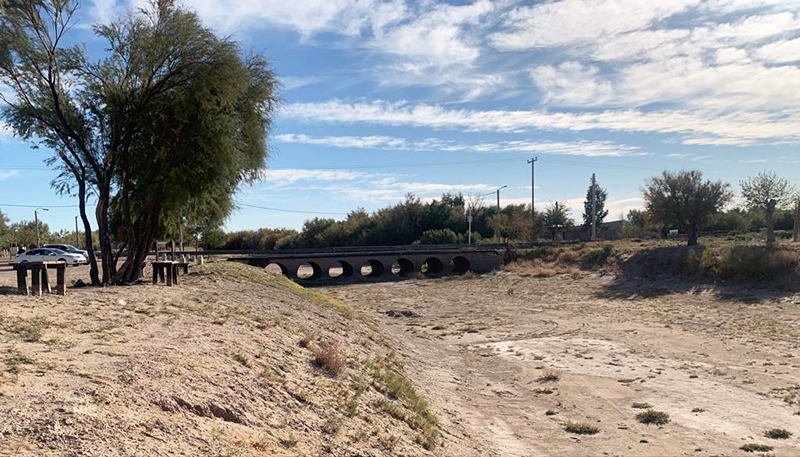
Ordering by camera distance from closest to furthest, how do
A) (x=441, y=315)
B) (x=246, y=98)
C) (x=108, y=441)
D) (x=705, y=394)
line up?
(x=108, y=441), (x=705, y=394), (x=246, y=98), (x=441, y=315)

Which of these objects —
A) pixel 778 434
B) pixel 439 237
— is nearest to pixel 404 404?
pixel 778 434

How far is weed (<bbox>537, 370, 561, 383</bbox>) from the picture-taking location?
19609mm

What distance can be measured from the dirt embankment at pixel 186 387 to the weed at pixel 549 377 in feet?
15.2

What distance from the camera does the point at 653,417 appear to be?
15.1 metres

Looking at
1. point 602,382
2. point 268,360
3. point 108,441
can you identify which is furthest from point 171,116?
point 108,441

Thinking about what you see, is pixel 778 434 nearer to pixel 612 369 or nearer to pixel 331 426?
pixel 612 369

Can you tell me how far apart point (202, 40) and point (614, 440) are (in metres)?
20.2

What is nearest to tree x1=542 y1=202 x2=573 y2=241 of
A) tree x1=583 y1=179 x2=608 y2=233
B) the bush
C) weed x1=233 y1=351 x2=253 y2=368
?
tree x1=583 y1=179 x2=608 y2=233

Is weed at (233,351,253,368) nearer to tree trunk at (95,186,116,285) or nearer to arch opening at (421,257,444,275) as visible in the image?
tree trunk at (95,186,116,285)

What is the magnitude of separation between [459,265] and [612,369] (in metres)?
60.7

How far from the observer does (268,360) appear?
41.6 feet

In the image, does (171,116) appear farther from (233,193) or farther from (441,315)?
(441,315)

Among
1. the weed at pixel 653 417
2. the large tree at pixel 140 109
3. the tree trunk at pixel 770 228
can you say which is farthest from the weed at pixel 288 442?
the tree trunk at pixel 770 228

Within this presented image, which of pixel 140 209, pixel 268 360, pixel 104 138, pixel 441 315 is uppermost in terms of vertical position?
→ pixel 104 138
